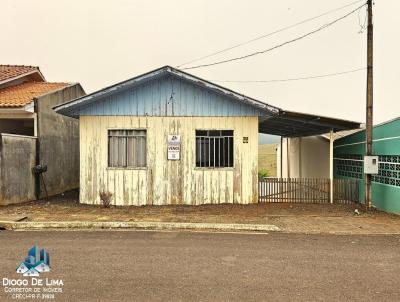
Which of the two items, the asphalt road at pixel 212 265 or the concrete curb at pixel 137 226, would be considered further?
the concrete curb at pixel 137 226

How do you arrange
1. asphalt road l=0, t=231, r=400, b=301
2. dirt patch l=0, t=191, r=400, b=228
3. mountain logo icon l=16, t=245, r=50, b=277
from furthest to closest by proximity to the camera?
dirt patch l=0, t=191, r=400, b=228 → mountain logo icon l=16, t=245, r=50, b=277 → asphalt road l=0, t=231, r=400, b=301

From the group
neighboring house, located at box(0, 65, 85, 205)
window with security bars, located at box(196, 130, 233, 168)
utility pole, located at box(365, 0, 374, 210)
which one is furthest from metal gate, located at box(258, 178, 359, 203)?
neighboring house, located at box(0, 65, 85, 205)

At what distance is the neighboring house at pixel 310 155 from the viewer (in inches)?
795

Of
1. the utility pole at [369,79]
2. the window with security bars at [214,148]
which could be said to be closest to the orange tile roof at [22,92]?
the window with security bars at [214,148]

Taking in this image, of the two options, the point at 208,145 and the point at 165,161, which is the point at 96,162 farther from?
the point at 208,145

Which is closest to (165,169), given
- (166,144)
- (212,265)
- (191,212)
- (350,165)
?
(166,144)

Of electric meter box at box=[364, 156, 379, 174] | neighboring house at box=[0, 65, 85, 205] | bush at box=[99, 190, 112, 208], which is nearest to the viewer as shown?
electric meter box at box=[364, 156, 379, 174]

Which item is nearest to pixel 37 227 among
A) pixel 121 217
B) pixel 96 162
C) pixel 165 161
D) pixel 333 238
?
pixel 121 217

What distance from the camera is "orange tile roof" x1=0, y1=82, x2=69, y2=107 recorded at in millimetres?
15352

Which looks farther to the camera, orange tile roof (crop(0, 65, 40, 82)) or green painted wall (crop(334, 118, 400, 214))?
orange tile roof (crop(0, 65, 40, 82))

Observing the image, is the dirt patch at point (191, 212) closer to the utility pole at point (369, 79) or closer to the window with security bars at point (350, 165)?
the utility pole at point (369, 79)

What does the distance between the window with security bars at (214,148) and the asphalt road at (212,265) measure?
5.05 meters

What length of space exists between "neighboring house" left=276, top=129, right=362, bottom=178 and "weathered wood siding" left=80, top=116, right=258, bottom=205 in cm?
610

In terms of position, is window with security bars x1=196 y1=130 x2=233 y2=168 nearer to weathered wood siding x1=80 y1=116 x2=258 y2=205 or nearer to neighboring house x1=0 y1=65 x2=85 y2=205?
weathered wood siding x1=80 y1=116 x2=258 y2=205
